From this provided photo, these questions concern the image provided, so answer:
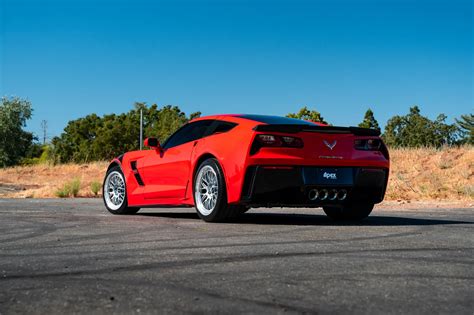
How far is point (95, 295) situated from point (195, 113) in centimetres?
7478

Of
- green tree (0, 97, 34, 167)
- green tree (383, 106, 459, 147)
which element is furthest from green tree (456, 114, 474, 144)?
green tree (0, 97, 34, 167)

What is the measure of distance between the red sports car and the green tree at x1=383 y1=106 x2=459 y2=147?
67.6m

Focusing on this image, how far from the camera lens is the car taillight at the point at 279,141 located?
742cm

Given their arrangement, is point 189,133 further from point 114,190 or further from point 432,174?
→ point 432,174

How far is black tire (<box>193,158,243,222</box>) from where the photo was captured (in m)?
7.57

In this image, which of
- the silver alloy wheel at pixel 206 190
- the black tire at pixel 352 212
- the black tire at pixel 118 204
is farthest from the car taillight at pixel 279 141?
the black tire at pixel 118 204

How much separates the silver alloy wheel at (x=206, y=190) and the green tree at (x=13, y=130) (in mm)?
55802

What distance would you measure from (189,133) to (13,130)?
5639 centimetres

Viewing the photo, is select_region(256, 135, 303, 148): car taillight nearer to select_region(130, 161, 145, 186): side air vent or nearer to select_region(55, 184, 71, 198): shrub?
select_region(130, 161, 145, 186): side air vent

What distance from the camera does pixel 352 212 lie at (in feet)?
28.8

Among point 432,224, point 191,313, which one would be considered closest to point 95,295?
point 191,313

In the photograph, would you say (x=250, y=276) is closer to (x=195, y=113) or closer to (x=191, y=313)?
(x=191, y=313)

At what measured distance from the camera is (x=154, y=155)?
30.5ft

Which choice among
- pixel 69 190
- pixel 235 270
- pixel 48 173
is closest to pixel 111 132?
pixel 48 173
